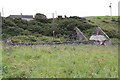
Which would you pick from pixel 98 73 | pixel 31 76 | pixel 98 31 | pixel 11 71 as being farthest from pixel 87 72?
pixel 98 31

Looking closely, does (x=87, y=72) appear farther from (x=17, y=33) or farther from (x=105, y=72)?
(x=17, y=33)

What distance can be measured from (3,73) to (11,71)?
432 mm

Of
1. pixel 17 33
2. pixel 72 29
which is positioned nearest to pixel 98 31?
pixel 72 29

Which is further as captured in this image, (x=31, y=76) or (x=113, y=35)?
(x=113, y=35)

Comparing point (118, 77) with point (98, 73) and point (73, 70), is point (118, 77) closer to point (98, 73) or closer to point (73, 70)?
point (98, 73)

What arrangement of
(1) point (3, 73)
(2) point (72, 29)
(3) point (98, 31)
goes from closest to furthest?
(1) point (3, 73)
(3) point (98, 31)
(2) point (72, 29)

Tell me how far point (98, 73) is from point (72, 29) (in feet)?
119

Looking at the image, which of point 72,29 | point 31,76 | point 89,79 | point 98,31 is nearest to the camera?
point 89,79

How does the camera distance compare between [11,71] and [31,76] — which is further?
[11,71]

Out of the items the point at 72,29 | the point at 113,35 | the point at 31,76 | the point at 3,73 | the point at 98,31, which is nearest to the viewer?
the point at 31,76

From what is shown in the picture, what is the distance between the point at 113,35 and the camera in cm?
4206

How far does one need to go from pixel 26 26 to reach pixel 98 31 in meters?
16.4

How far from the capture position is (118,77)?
27.1 feet

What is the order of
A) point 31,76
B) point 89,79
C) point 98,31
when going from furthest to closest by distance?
point 98,31 < point 31,76 < point 89,79
